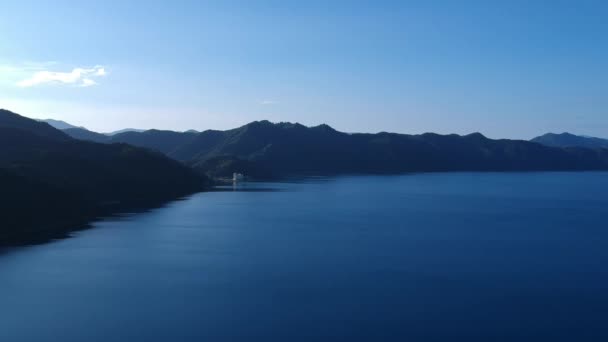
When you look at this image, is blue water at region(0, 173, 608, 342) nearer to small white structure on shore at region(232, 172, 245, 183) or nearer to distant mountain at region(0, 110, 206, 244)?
distant mountain at region(0, 110, 206, 244)

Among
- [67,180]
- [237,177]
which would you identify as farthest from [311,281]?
[237,177]

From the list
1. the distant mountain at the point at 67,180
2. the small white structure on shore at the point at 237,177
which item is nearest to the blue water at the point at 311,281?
the distant mountain at the point at 67,180

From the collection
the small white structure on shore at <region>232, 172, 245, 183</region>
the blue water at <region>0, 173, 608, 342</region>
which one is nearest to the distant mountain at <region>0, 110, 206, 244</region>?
the blue water at <region>0, 173, 608, 342</region>

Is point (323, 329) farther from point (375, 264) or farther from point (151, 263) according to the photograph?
point (151, 263)

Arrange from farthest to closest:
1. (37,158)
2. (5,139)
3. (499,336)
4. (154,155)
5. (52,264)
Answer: (154,155) < (5,139) < (37,158) < (52,264) < (499,336)

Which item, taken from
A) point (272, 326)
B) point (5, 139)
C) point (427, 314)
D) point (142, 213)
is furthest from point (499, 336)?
point (5, 139)

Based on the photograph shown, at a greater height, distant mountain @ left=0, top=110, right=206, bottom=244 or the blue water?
distant mountain @ left=0, top=110, right=206, bottom=244

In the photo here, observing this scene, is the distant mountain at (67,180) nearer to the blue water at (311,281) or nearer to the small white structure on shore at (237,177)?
the blue water at (311,281)
